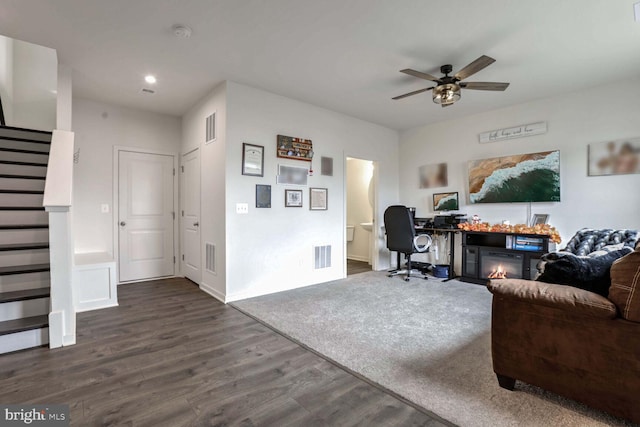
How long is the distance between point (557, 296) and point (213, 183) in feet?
12.4

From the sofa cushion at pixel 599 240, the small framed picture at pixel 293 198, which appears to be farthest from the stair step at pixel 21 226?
the sofa cushion at pixel 599 240

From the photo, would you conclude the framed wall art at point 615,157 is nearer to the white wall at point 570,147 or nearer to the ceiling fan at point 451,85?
the white wall at point 570,147

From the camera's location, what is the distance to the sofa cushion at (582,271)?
1.73 metres

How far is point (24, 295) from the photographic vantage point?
2.66 meters

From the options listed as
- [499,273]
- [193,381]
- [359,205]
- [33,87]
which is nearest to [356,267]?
[359,205]

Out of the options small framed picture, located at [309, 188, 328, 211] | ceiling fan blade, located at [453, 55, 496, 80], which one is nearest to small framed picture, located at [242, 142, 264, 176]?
small framed picture, located at [309, 188, 328, 211]

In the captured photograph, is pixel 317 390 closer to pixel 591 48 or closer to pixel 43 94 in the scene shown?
pixel 591 48

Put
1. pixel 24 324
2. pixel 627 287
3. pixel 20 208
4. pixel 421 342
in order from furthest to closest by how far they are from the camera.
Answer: pixel 20 208, pixel 421 342, pixel 24 324, pixel 627 287

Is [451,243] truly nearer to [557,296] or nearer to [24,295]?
[557,296]

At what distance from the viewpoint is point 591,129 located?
414 cm

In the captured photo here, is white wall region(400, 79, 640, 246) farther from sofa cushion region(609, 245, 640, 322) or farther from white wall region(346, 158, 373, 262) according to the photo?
sofa cushion region(609, 245, 640, 322)

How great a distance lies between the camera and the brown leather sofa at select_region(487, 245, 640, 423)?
4.90 ft

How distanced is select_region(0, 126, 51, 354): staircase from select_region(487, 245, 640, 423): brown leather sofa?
138 inches

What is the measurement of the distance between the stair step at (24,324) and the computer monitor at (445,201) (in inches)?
220
